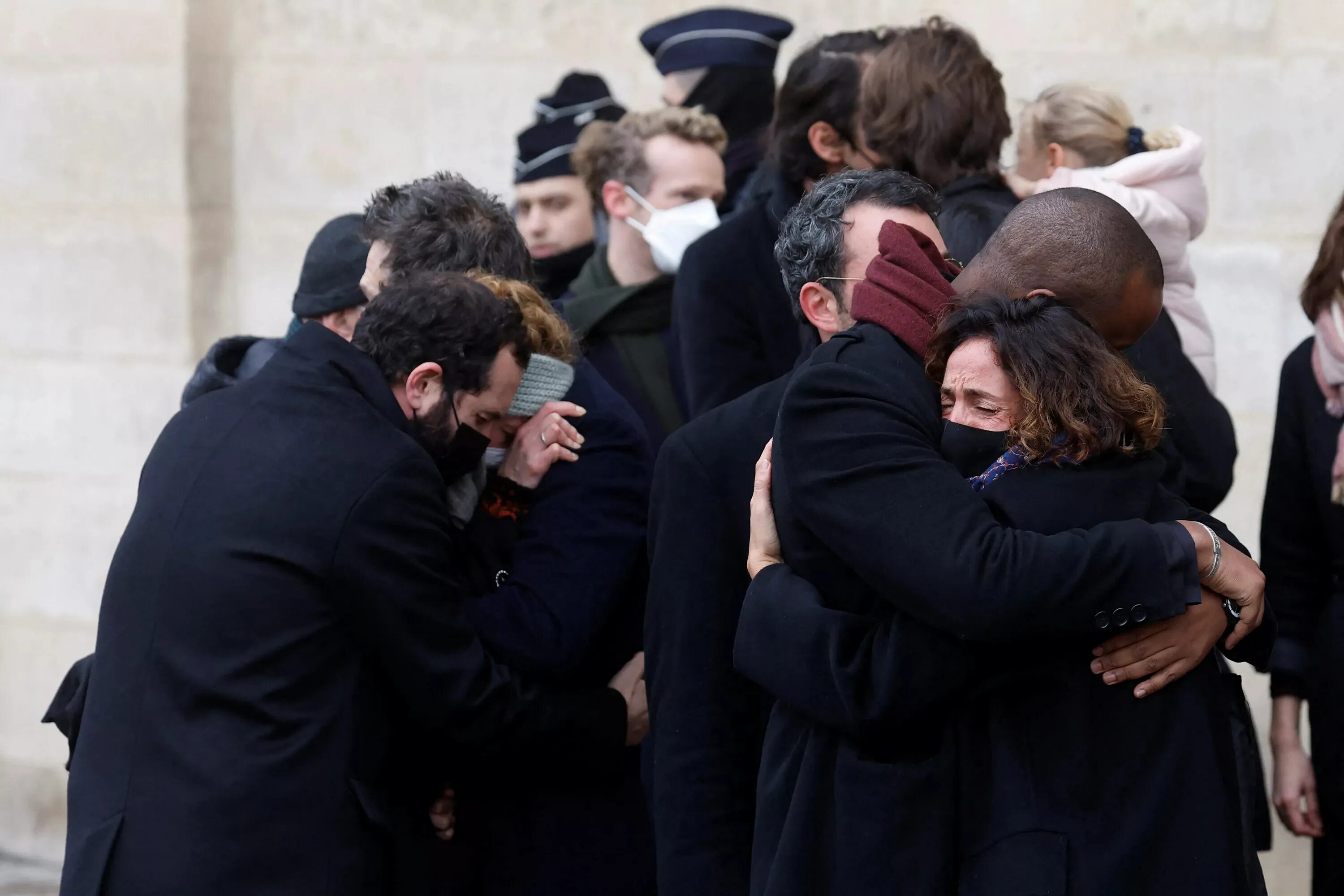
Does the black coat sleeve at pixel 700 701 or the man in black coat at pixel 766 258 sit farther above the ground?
the man in black coat at pixel 766 258

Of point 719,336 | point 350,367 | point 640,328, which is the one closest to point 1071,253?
point 350,367

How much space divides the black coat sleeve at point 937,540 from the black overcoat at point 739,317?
150 centimetres

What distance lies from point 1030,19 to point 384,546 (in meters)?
3.01

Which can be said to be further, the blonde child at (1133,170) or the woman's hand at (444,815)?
the blonde child at (1133,170)

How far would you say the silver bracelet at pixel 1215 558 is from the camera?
1843 mm

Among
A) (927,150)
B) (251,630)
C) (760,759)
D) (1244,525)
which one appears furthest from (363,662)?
(1244,525)

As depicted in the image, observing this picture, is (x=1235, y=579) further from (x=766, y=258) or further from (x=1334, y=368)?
(x=766, y=258)

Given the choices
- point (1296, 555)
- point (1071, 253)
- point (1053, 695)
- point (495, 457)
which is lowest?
point (1296, 555)

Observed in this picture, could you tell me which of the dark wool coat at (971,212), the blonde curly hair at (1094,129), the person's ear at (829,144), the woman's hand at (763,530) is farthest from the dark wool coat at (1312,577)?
the woman's hand at (763,530)

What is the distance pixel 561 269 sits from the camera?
15.0ft

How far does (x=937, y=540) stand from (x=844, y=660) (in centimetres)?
21

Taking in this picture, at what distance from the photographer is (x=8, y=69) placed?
17.9 ft

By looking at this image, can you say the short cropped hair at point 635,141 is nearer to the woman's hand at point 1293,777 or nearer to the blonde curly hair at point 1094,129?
the blonde curly hair at point 1094,129

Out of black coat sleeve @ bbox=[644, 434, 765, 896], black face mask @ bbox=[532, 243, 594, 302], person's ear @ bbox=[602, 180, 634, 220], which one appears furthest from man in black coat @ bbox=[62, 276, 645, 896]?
black face mask @ bbox=[532, 243, 594, 302]
